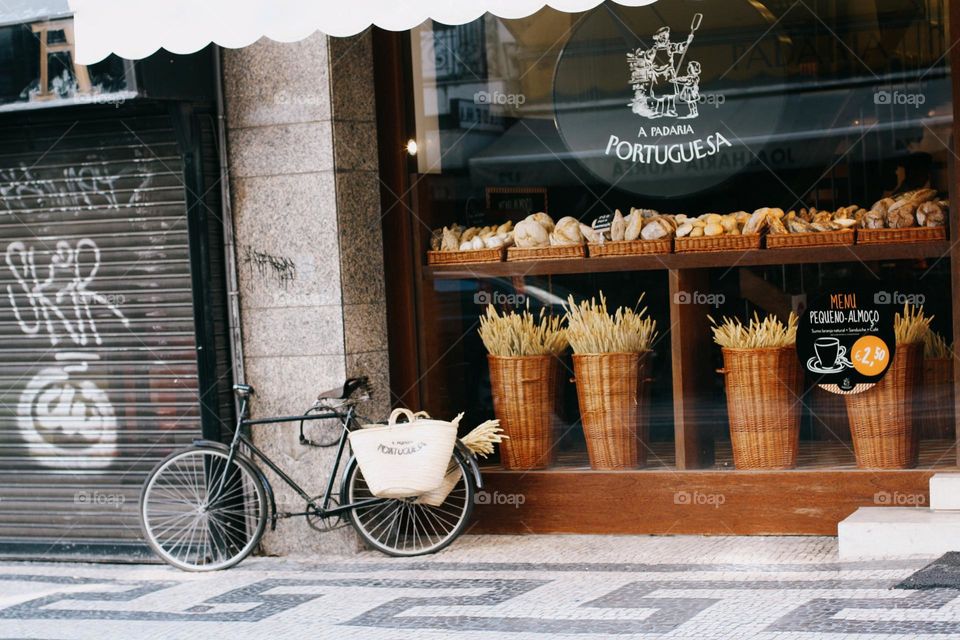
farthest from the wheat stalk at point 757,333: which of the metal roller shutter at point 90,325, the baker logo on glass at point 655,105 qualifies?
the metal roller shutter at point 90,325

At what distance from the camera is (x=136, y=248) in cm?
816

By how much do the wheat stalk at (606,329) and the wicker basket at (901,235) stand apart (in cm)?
125

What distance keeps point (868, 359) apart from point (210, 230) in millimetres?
3776

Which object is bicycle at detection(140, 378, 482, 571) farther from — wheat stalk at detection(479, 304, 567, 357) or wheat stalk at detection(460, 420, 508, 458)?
wheat stalk at detection(479, 304, 567, 357)

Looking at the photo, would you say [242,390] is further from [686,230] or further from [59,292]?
[686,230]

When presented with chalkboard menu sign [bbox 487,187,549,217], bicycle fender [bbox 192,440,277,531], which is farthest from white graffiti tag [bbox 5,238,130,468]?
chalkboard menu sign [bbox 487,187,549,217]

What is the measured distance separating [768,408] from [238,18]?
3.55 m

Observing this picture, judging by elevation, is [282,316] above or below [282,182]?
below

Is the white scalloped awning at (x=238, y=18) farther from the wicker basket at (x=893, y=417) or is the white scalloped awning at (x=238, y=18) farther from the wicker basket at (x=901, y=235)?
the wicker basket at (x=893, y=417)

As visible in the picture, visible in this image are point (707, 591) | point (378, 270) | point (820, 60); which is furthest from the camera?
point (378, 270)

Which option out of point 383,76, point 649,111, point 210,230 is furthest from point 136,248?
point 649,111

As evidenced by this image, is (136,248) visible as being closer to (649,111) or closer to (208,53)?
(208,53)

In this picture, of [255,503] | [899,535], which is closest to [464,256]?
[255,503]

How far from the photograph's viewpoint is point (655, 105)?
7793mm
